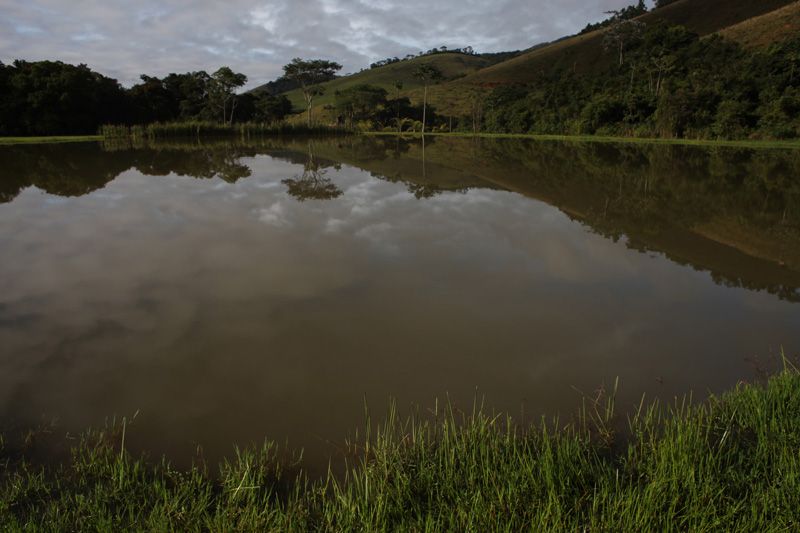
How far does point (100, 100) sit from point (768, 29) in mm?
53681

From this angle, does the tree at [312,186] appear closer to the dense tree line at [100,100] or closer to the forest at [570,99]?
the forest at [570,99]

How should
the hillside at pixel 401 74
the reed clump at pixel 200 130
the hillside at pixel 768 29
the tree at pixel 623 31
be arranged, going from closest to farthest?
1. the reed clump at pixel 200 130
2. the hillside at pixel 768 29
3. the tree at pixel 623 31
4. the hillside at pixel 401 74

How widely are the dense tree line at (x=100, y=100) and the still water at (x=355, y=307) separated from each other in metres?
29.5

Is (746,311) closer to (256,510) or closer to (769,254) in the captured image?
(769,254)

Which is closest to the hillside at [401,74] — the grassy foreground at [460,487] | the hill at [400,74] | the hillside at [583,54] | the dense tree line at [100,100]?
the hill at [400,74]

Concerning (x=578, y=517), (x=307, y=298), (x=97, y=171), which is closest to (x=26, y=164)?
(x=97, y=171)

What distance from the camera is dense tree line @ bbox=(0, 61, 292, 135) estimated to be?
103 feet

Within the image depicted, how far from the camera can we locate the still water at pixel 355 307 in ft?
8.91

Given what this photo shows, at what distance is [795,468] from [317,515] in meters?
1.93

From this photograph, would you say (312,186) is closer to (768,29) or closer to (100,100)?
(100,100)

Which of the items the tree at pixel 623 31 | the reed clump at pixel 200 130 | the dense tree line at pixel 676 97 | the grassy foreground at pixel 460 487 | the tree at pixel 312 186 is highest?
the tree at pixel 623 31

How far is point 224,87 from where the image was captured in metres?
44.5

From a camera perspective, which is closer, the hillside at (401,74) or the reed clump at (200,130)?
the reed clump at (200,130)

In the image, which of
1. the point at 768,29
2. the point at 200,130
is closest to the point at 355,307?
the point at 200,130
